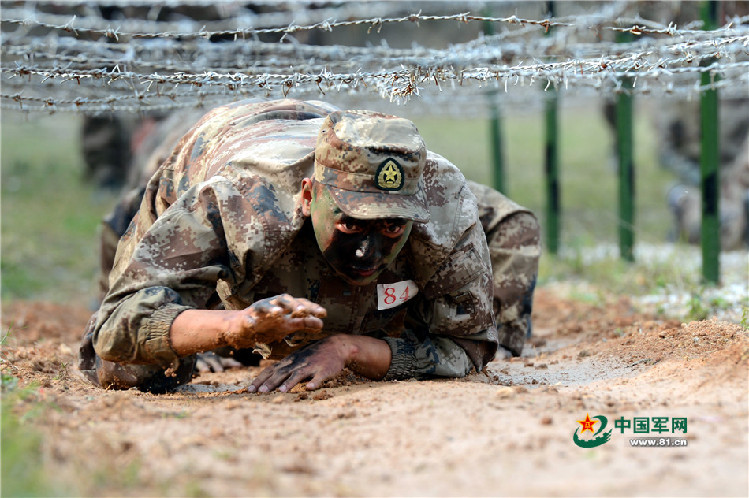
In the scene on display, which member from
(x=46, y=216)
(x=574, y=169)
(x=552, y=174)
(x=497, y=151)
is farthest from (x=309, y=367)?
(x=574, y=169)

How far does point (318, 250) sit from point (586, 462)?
157cm

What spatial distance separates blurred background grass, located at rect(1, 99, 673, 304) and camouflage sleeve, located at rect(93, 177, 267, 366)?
11.8ft

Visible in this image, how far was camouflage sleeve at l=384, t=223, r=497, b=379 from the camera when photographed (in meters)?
3.89

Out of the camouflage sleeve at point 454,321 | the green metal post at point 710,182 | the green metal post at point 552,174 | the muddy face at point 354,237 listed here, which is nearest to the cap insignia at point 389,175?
the muddy face at point 354,237

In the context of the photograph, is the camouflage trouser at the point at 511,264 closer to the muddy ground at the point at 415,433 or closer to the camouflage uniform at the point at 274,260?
the muddy ground at the point at 415,433

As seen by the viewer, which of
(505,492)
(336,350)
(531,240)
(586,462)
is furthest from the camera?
(531,240)

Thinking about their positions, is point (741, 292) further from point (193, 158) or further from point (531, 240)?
point (193, 158)

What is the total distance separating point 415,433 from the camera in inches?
114

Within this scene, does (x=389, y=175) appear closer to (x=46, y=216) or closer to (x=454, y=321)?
(x=454, y=321)

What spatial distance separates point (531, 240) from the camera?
16.6 ft

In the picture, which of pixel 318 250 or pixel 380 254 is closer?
pixel 380 254

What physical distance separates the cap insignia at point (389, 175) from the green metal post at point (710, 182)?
3.55 meters

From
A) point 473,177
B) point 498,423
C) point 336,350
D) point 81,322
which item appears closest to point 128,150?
point 473,177

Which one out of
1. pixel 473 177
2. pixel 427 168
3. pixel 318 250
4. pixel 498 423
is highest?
pixel 427 168
